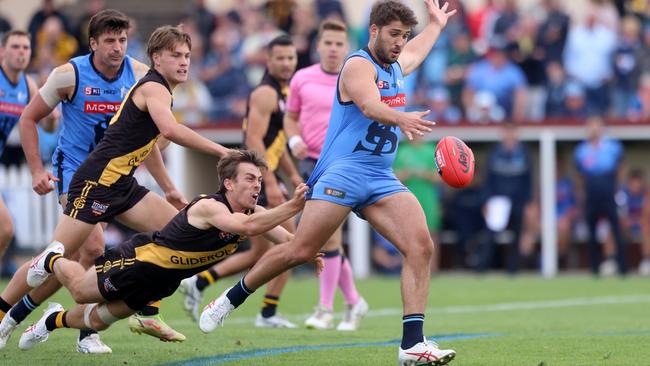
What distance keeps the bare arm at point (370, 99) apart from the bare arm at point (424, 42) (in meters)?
0.65

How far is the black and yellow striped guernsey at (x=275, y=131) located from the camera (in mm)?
11516

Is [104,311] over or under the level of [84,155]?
under

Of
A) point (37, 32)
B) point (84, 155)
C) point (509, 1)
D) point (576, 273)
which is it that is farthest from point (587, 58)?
point (84, 155)

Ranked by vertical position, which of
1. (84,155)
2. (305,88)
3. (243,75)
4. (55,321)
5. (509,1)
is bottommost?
(55,321)

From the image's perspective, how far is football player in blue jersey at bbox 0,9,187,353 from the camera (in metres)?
9.12

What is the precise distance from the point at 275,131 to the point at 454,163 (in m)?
3.84

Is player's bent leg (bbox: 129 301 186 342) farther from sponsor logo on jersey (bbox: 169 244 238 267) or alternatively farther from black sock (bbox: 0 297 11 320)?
black sock (bbox: 0 297 11 320)

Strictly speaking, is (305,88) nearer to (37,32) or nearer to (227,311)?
(227,311)

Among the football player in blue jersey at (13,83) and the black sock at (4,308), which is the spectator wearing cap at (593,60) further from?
the black sock at (4,308)

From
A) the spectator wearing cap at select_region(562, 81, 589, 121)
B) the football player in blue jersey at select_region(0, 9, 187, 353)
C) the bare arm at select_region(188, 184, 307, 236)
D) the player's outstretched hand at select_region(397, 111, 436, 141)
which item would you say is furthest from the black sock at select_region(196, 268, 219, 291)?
the spectator wearing cap at select_region(562, 81, 589, 121)

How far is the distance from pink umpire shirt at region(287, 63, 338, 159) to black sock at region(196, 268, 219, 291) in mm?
1451

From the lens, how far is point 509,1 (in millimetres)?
20344

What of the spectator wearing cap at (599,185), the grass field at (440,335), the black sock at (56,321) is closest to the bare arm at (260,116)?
the grass field at (440,335)

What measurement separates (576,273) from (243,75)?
6211mm
